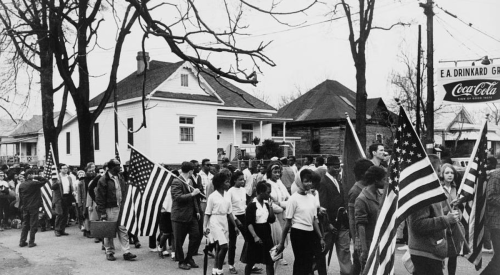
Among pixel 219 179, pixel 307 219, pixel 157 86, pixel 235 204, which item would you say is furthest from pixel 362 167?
pixel 157 86

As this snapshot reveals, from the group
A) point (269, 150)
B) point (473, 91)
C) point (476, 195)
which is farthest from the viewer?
point (269, 150)

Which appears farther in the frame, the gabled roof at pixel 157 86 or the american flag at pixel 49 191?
the gabled roof at pixel 157 86

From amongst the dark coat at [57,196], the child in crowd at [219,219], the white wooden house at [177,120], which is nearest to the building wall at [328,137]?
the white wooden house at [177,120]

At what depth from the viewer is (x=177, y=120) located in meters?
32.3

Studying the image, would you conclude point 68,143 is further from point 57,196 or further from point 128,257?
point 128,257

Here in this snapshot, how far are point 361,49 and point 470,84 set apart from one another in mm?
4535

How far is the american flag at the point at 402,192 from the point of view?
188 inches

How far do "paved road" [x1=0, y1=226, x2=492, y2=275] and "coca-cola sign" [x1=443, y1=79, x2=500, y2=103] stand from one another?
457 inches

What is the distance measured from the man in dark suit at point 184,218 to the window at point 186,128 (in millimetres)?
22661

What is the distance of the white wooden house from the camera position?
31.5 metres

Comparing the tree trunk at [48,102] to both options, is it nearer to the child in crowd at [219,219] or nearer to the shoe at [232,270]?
the shoe at [232,270]

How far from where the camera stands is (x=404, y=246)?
1130 centimetres

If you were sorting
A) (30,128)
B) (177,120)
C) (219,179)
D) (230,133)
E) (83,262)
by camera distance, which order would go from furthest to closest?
(30,128)
(230,133)
(177,120)
(83,262)
(219,179)

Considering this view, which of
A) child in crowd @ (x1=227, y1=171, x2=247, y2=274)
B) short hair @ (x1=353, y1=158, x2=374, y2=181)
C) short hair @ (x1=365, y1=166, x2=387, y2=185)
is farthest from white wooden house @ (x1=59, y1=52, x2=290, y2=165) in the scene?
short hair @ (x1=365, y1=166, x2=387, y2=185)
